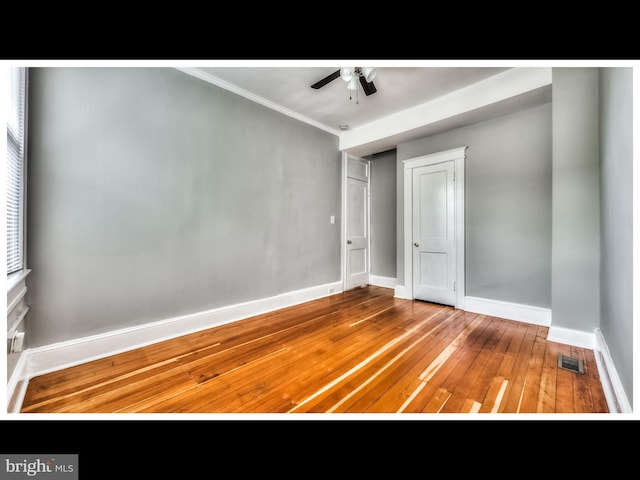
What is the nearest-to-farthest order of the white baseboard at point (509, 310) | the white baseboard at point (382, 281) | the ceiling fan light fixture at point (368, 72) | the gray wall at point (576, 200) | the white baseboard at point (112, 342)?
the white baseboard at point (112, 342) < the gray wall at point (576, 200) < the ceiling fan light fixture at point (368, 72) < the white baseboard at point (509, 310) < the white baseboard at point (382, 281)

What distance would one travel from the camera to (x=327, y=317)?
2.94m

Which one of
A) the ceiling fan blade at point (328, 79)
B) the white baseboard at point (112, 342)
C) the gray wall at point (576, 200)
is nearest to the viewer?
the white baseboard at point (112, 342)

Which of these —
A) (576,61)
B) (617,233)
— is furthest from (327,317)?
(576,61)

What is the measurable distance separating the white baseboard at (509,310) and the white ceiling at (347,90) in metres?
2.24

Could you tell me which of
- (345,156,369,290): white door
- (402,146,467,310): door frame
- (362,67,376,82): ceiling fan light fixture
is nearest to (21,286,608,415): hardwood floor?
(402,146,467,310): door frame

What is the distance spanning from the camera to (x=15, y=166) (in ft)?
Answer: 5.14

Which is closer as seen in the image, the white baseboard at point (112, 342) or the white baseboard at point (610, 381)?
the white baseboard at point (610, 381)

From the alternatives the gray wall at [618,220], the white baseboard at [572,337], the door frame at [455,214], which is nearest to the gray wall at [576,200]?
the white baseboard at [572,337]

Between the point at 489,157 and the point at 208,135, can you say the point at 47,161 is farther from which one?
the point at 489,157

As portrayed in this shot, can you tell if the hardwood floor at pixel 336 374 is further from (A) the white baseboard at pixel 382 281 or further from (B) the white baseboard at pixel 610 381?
(A) the white baseboard at pixel 382 281

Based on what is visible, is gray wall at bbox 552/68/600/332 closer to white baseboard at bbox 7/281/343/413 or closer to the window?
white baseboard at bbox 7/281/343/413

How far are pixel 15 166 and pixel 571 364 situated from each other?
4063 millimetres

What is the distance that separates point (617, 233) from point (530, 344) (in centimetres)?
125

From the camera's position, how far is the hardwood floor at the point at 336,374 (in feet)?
4.58
